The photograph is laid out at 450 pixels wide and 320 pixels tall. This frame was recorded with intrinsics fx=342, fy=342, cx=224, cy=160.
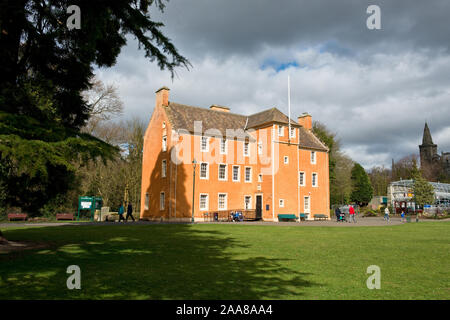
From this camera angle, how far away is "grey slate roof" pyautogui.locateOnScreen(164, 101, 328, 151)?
1439 inches

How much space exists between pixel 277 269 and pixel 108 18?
7976 mm

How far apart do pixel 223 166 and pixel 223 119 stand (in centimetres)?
611

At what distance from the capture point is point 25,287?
6.18m

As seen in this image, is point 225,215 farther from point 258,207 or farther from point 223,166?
point 223,166

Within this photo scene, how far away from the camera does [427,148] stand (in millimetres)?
134125

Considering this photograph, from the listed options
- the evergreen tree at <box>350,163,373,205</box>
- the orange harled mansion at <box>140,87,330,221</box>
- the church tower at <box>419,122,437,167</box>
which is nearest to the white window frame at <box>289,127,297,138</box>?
the orange harled mansion at <box>140,87,330,221</box>

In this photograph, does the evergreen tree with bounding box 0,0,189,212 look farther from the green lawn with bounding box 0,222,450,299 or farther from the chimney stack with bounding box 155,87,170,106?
the chimney stack with bounding box 155,87,170,106

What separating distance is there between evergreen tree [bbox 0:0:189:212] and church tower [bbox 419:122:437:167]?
143 meters

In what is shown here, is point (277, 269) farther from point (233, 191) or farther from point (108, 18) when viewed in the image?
point (233, 191)

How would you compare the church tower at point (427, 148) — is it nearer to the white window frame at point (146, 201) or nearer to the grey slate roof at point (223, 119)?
the grey slate roof at point (223, 119)

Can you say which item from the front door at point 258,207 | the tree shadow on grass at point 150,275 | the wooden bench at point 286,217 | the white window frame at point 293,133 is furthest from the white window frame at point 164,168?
the tree shadow on grass at point 150,275

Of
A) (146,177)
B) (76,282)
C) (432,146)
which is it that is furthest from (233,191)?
(432,146)

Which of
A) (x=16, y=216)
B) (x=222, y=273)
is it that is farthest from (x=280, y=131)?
(x=222, y=273)
